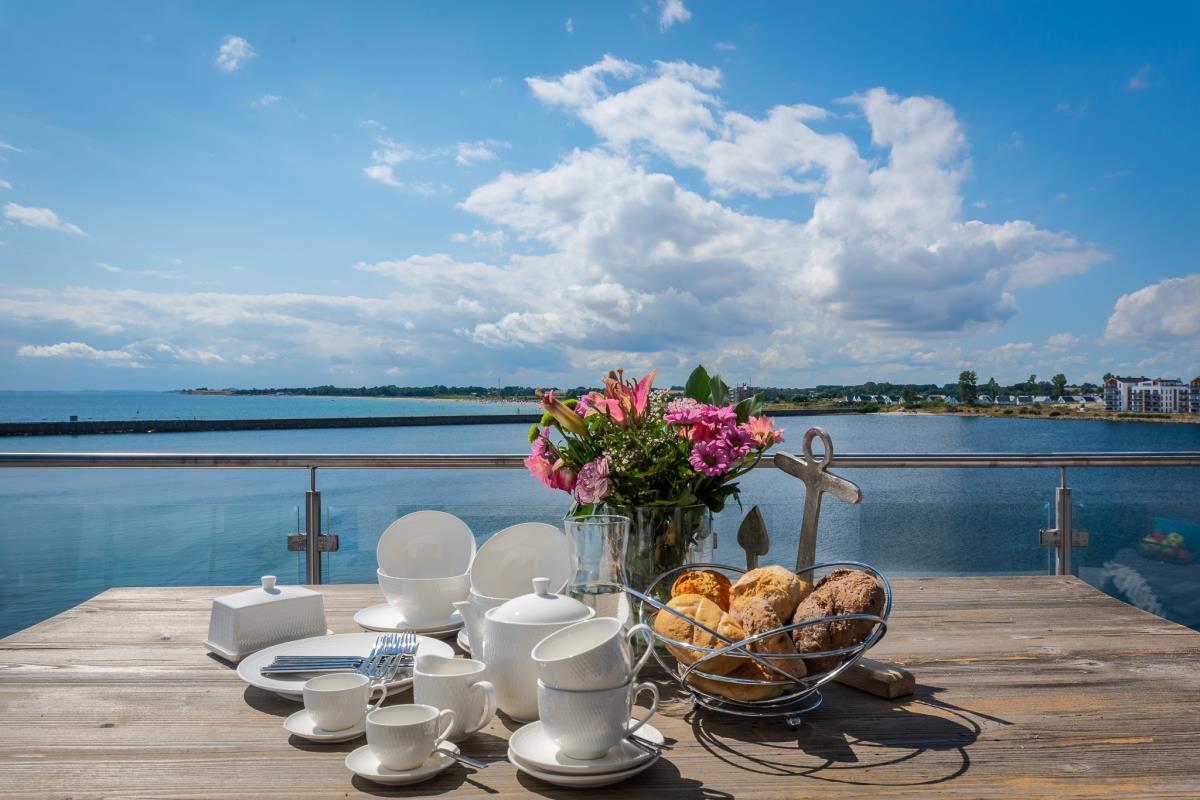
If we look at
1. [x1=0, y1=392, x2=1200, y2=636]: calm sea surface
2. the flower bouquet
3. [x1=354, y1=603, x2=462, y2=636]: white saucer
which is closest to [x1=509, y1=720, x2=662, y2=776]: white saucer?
the flower bouquet

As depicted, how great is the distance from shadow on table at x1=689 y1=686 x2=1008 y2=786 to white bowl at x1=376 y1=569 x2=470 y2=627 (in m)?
0.60

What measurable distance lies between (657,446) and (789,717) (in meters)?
0.43

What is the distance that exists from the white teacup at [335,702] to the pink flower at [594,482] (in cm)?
41

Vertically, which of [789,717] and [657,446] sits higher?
[657,446]

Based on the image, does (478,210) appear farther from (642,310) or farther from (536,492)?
(536,492)

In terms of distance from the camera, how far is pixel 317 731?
91 cm

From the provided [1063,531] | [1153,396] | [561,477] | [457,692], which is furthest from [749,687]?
[1153,396]

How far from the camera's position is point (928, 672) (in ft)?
3.84

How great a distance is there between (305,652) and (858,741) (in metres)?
0.85

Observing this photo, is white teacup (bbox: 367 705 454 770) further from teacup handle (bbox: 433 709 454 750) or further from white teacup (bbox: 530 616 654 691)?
white teacup (bbox: 530 616 654 691)

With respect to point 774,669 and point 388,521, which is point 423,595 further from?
point 388,521

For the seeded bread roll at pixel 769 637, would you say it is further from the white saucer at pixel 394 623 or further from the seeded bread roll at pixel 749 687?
the white saucer at pixel 394 623

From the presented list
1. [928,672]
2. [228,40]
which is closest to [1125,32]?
[228,40]

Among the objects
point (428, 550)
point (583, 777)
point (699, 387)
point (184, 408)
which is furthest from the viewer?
point (184, 408)
